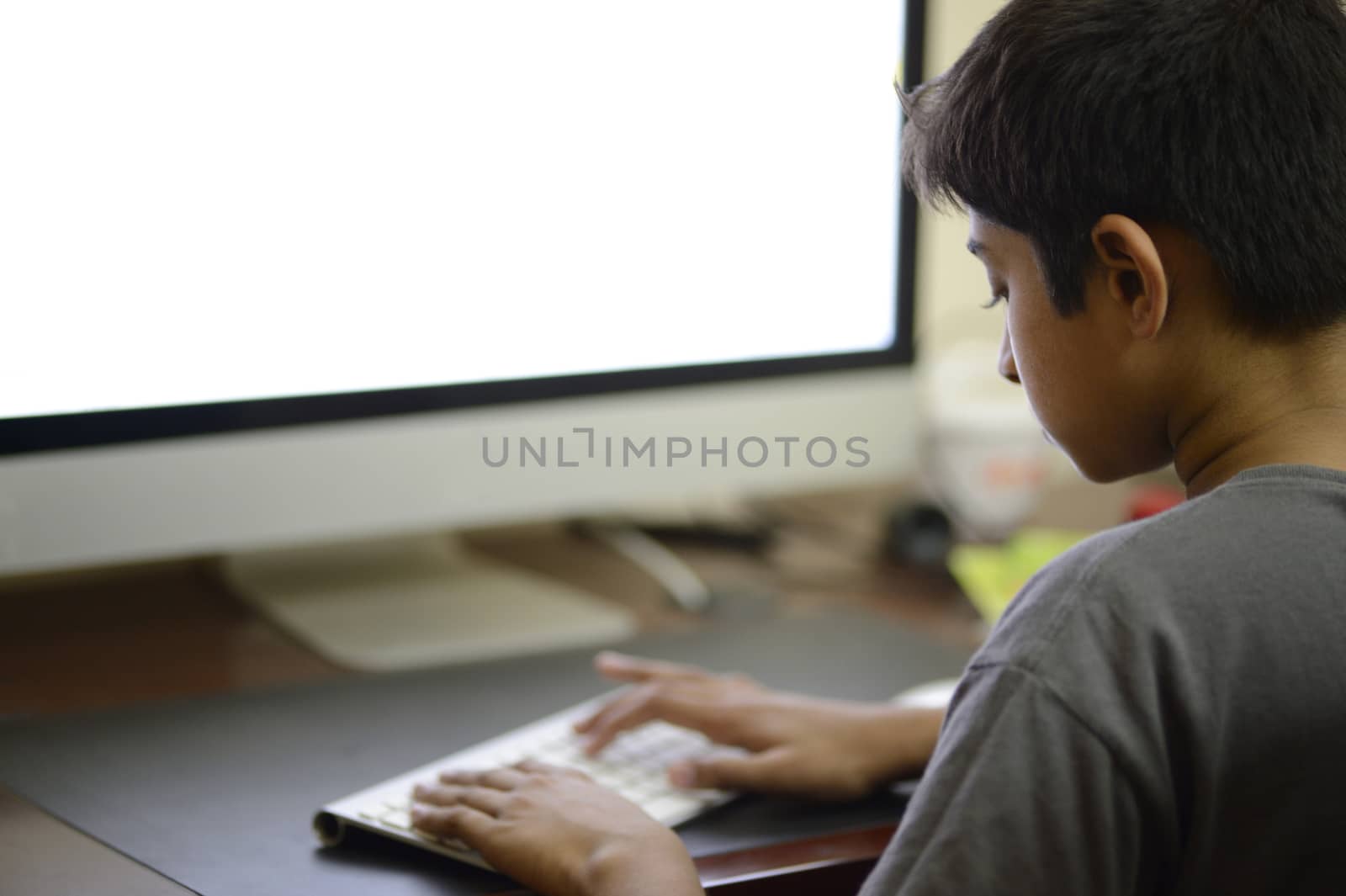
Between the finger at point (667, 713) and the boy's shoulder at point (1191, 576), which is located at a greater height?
the boy's shoulder at point (1191, 576)

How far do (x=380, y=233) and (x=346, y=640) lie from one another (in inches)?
9.8

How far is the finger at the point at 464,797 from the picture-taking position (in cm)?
62

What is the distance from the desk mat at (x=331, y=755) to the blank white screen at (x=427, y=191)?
0.57ft

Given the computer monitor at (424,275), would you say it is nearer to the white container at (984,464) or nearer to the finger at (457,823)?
the white container at (984,464)

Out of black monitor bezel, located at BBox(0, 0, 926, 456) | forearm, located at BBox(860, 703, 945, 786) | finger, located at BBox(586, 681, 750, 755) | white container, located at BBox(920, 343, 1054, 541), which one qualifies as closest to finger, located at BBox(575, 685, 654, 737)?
finger, located at BBox(586, 681, 750, 755)

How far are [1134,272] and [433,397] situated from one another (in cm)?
44

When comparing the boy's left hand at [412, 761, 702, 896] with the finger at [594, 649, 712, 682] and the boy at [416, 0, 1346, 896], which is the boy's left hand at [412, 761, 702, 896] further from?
the finger at [594, 649, 712, 682]

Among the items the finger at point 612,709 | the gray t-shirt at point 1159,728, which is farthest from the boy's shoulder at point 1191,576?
the finger at point 612,709

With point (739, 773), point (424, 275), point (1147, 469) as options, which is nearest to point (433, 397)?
point (424, 275)

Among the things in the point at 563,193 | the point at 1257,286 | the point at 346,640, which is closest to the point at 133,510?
the point at 346,640

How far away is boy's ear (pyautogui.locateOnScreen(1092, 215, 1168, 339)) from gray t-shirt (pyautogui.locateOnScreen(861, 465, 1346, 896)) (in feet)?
0.27

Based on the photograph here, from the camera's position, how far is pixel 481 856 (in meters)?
0.60

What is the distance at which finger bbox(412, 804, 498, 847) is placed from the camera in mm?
601

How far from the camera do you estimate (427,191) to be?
2.77 ft
